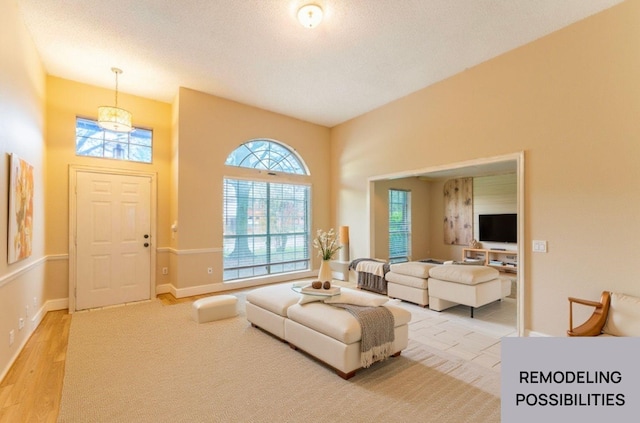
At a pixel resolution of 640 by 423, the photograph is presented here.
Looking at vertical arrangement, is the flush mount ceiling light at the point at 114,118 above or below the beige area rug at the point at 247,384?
above

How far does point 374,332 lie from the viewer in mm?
2549

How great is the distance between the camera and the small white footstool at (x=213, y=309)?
3733 millimetres

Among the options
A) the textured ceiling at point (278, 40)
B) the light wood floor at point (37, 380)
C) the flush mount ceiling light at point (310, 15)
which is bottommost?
the light wood floor at point (37, 380)

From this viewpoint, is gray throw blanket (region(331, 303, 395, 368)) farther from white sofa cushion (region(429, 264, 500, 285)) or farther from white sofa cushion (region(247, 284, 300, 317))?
white sofa cushion (region(429, 264, 500, 285))

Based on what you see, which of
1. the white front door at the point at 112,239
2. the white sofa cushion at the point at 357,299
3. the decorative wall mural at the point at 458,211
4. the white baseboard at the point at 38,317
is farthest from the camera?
the decorative wall mural at the point at 458,211

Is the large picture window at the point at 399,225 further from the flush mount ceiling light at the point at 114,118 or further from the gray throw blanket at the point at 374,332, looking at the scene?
the flush mount ceiling light at the point at 114,118

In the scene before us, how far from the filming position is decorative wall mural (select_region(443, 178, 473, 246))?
8.12 metres

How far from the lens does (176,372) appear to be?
8.40ft

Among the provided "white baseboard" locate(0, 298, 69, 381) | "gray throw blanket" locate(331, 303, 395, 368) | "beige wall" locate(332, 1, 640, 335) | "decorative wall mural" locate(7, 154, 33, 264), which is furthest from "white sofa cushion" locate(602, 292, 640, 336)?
"decorative wall mural" locate(7, 154, 33, 264)

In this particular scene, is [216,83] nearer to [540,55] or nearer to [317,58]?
[317,58]

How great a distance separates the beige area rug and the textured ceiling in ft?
11.5

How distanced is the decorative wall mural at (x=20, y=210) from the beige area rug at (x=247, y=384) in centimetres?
115

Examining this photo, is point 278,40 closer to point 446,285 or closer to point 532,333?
point 446,285

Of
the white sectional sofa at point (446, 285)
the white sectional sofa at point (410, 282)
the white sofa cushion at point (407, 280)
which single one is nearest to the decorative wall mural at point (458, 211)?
the white sectional sofa at point (446, 285)
